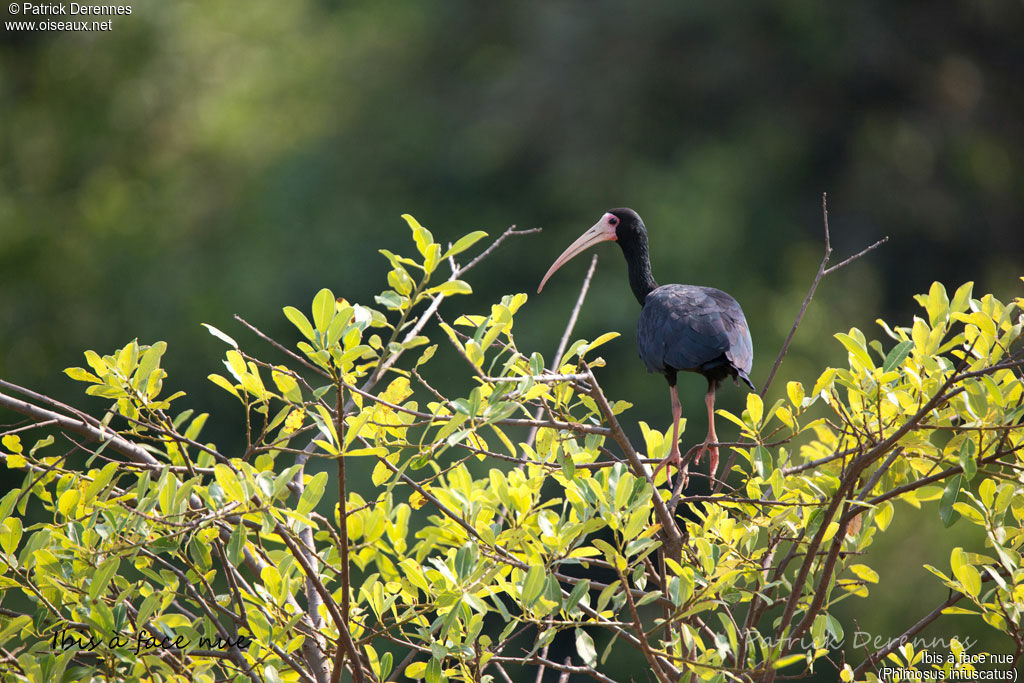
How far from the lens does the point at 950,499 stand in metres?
2.28

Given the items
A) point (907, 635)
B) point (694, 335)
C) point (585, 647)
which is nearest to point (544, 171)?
point (694, 335)

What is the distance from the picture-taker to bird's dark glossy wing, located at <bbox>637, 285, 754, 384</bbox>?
Result: 373 centimetres

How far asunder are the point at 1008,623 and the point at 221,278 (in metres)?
12.9

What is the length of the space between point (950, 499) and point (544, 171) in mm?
11657

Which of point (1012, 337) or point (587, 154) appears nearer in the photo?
point (1012, 337)

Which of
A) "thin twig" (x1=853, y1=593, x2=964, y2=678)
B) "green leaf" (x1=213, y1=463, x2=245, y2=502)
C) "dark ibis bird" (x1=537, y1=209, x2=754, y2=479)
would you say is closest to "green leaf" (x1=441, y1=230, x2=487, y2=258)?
"green leaf" (x1=213, y1=463, x2=245, y2=502)

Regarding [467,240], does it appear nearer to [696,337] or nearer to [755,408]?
[755,408]

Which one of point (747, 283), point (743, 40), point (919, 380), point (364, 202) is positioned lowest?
point (747, 283)

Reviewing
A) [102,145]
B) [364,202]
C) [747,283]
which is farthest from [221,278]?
[747,283]

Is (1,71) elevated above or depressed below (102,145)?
above

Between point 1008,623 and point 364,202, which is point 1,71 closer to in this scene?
point 364,202

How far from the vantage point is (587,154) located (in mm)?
13383

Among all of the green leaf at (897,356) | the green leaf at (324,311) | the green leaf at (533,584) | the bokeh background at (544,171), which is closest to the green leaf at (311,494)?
the green leaf at (324,311)

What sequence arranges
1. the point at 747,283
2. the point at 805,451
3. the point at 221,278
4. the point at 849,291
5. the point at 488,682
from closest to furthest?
the point at 488,682 → the point at 805,451 → the point at 849,291 → the point at 747,283 → the point at 221,278
